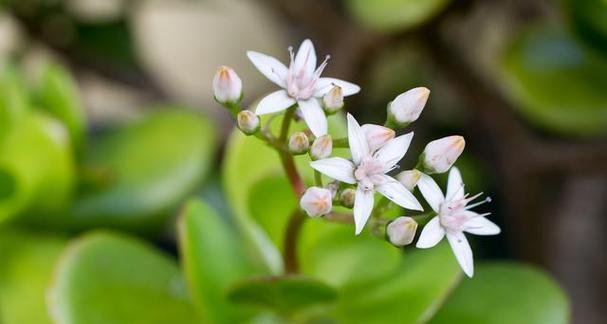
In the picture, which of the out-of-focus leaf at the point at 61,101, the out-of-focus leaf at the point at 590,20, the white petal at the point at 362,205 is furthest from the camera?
the out-of-focus leaf at the point at 61,101

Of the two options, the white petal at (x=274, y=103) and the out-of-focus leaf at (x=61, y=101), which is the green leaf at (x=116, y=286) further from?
the white petal at (x=274, y=103)

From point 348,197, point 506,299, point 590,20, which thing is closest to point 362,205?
point 348,197

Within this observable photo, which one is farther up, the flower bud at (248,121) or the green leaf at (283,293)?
the flower bud at (248,121)

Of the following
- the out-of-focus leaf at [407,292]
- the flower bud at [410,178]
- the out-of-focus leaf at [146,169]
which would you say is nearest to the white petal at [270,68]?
the flower bud at [410,178]

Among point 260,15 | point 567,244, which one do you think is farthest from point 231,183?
point 260,15

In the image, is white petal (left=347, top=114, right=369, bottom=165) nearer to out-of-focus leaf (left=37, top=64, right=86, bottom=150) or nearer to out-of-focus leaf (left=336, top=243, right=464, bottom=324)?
out-of-focus leaf (left=336, top=243, right=464, bottom=324)
